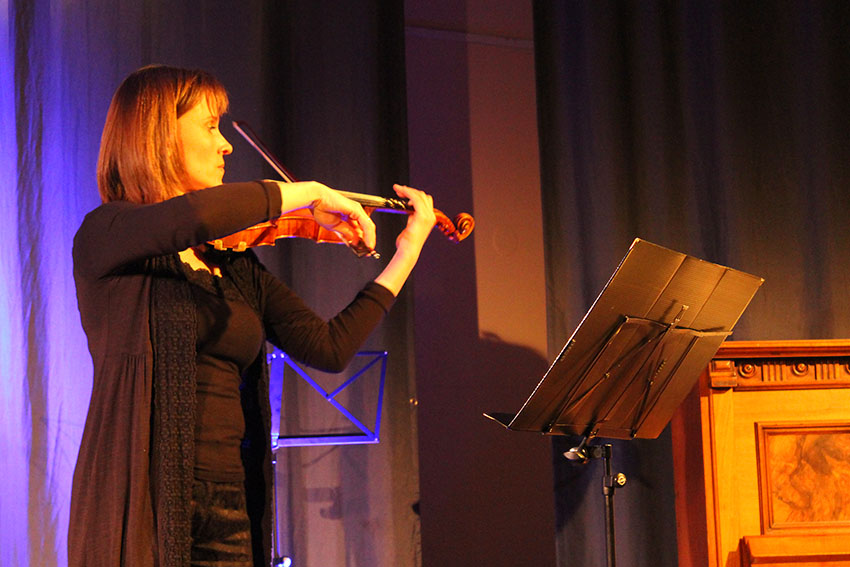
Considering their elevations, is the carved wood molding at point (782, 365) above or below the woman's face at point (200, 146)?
below

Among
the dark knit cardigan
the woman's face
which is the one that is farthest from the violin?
the dark knit cardigan

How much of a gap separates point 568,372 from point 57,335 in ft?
4.46

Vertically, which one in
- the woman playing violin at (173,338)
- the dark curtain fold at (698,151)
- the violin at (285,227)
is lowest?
the woman playing violin at (173,338)

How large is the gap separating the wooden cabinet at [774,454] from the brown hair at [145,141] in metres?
1.48

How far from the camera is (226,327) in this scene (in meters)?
1.25

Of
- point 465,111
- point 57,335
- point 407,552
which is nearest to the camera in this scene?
point 57,335

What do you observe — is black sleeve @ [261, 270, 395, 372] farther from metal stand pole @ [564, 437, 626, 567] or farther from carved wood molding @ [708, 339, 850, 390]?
carved wood molding @ [708, 339, 850, 390]

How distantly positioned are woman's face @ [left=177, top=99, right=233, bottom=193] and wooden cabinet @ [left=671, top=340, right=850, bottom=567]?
1406mm

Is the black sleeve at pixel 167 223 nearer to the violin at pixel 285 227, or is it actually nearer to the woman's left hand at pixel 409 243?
the woman's left hand at pixel 409 243

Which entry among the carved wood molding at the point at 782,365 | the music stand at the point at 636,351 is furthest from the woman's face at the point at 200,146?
the carved wood molding at the point at 782,365

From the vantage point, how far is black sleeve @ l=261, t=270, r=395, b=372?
1.42 m

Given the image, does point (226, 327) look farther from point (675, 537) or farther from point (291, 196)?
point (675, 537)

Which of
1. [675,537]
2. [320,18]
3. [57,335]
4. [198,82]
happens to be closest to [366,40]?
[320,18]

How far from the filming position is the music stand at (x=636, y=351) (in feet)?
5.71
